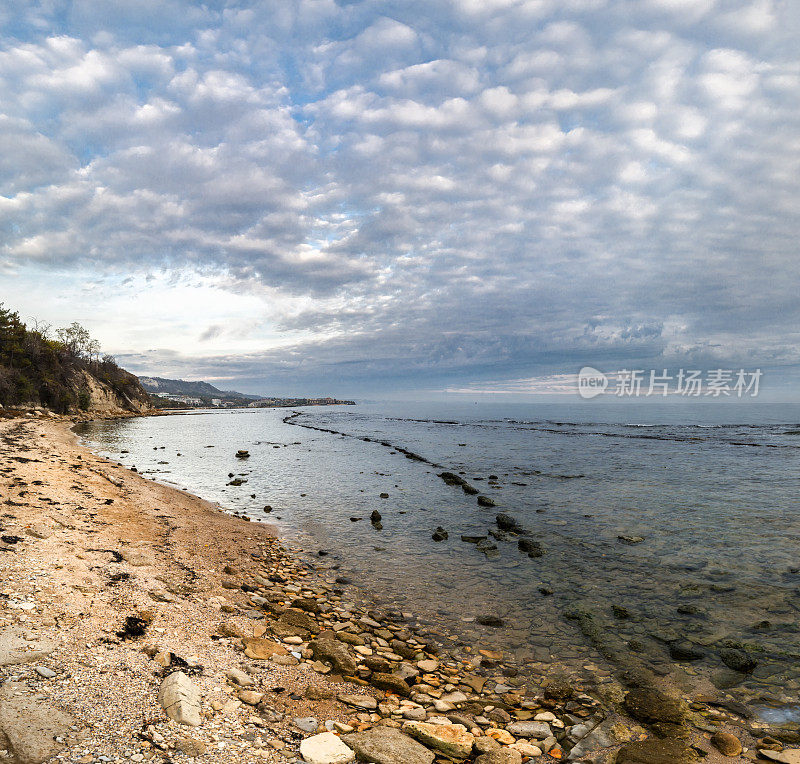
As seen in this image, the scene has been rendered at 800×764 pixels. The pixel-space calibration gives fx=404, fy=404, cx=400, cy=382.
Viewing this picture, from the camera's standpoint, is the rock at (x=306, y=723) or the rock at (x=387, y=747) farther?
the rock at (x=306, y=723)

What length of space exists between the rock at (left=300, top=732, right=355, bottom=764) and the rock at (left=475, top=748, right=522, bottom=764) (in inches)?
74.3

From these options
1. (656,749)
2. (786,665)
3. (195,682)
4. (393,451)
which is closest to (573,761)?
(656,749)

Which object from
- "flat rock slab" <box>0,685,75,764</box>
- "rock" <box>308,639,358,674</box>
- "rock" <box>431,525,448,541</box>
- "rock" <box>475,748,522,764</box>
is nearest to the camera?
"flat rock slab" <box>0,685,75,764</box>

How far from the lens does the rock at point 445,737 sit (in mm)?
5824

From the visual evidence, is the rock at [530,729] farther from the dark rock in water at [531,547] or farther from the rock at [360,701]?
the dark rock in water at [531,547]

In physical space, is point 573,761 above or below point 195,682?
below

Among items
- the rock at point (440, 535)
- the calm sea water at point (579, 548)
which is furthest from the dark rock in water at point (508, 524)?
the rock at point (440, 535)

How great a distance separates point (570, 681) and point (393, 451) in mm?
43042

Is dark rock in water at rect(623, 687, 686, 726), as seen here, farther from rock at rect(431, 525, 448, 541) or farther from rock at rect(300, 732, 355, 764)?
rock at rect(431, 525, 448, 541)

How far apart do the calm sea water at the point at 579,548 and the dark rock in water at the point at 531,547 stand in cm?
33

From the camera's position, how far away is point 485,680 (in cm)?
840

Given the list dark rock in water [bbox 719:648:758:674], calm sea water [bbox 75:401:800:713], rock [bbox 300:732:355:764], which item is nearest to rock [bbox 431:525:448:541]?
calm sea water [bbox 75:401:800:713]

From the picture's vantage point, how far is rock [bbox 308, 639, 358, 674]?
8016 millimetres

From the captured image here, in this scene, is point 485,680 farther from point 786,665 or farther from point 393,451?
point 393,451
